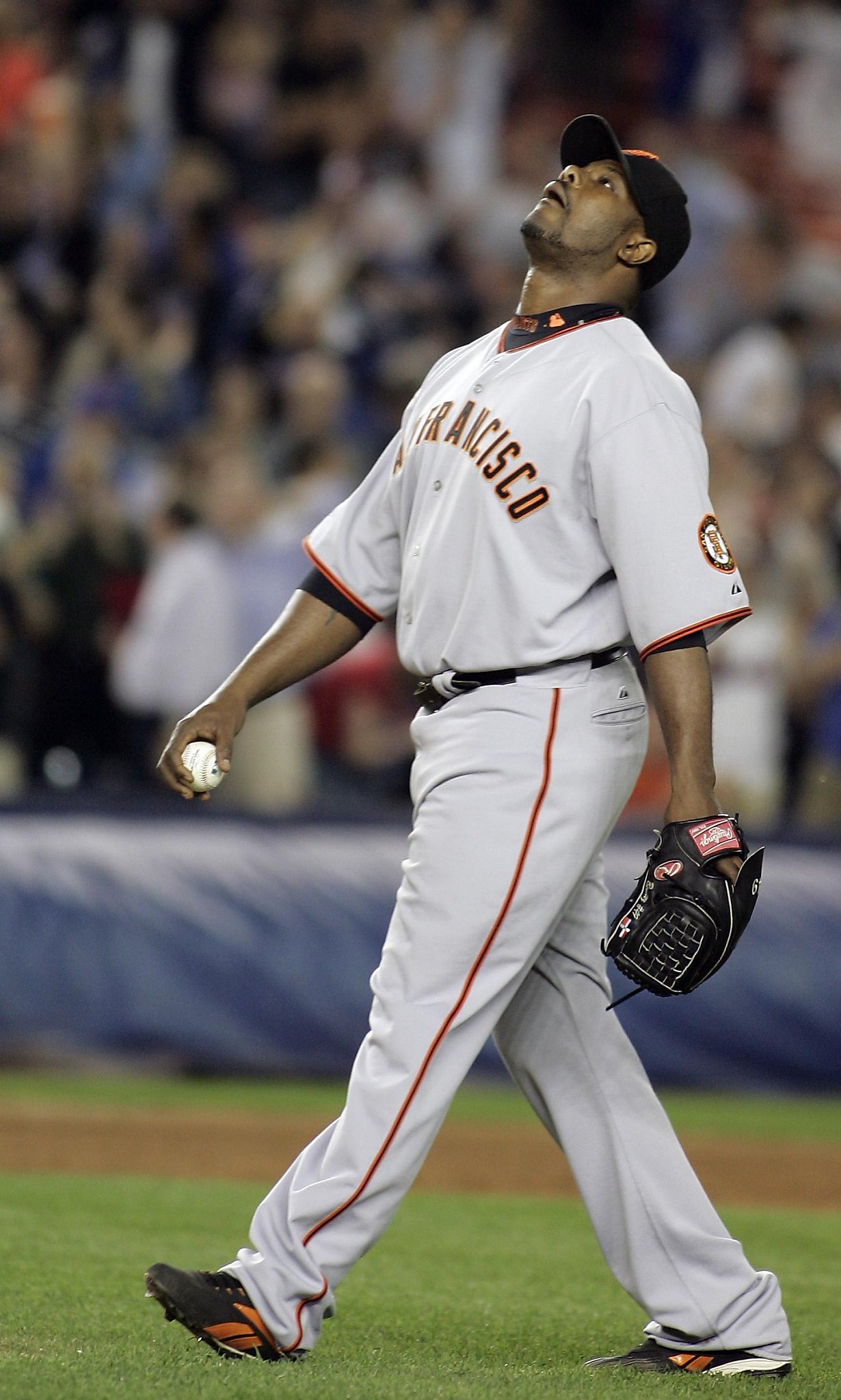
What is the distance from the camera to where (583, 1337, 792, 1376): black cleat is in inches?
117

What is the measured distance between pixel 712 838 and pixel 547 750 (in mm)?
286

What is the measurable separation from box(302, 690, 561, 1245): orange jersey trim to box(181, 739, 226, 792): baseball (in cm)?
49

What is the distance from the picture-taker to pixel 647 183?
306 cm

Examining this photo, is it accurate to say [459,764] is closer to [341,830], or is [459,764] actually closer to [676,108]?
[341,830]

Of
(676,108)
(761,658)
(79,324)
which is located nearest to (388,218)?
(79,324)

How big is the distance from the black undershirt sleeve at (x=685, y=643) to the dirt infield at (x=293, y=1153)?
2.88 meters

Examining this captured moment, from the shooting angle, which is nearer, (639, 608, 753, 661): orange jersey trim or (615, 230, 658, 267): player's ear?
(639, 608, 753, 661): orange jersey trim

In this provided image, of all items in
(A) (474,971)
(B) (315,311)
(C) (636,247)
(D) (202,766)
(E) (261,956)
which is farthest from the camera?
(B) (315,311)

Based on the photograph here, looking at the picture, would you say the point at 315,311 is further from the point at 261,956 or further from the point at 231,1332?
the point at 231,1332

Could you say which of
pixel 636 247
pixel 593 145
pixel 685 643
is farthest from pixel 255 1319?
pixel 593 145

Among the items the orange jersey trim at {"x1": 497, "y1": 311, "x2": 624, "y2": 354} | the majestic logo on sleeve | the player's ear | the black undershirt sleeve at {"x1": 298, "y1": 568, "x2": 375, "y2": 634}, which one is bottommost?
the black undershirt sleeve at {"x1": 298, "y1": 568, "x2": 375, "y2": 634}

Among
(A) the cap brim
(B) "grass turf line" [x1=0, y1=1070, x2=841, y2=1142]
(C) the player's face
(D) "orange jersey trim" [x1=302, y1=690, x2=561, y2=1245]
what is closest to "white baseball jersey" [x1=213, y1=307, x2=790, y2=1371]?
(D) "orange jersey trim" [x1=302, y1=690, x2=561, y2=1245]

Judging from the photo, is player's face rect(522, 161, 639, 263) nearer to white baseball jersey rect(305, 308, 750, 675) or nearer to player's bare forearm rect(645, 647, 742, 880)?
white baseball jersey rect(305, 308, 750, 675)

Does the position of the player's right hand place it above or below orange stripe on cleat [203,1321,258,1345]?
above
